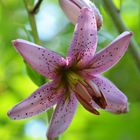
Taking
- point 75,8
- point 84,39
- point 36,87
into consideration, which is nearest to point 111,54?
point 84,39

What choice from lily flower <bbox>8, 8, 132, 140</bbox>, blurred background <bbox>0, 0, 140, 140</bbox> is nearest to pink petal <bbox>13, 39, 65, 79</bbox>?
lily flower <bbox>8, 8, 132, 140</bbox>

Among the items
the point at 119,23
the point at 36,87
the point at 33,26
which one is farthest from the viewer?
the point at 36,87

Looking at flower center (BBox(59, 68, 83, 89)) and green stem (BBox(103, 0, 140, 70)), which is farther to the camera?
green stem (BBox(103, 0, 140, 70))

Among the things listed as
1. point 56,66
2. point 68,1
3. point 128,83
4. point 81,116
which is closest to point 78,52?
point 56,66

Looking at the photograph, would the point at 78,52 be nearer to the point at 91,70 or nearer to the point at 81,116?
the point at 91,70

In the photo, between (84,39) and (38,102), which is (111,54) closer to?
(84,39)

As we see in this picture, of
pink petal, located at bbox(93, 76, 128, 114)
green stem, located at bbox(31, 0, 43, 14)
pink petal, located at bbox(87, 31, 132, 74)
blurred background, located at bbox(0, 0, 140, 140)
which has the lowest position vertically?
blurred background, located at bbox(0, 0, 140, 140)

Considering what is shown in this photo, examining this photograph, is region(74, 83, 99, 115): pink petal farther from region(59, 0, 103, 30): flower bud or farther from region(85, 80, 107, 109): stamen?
region(59, 0, 103, 30): flower bud
